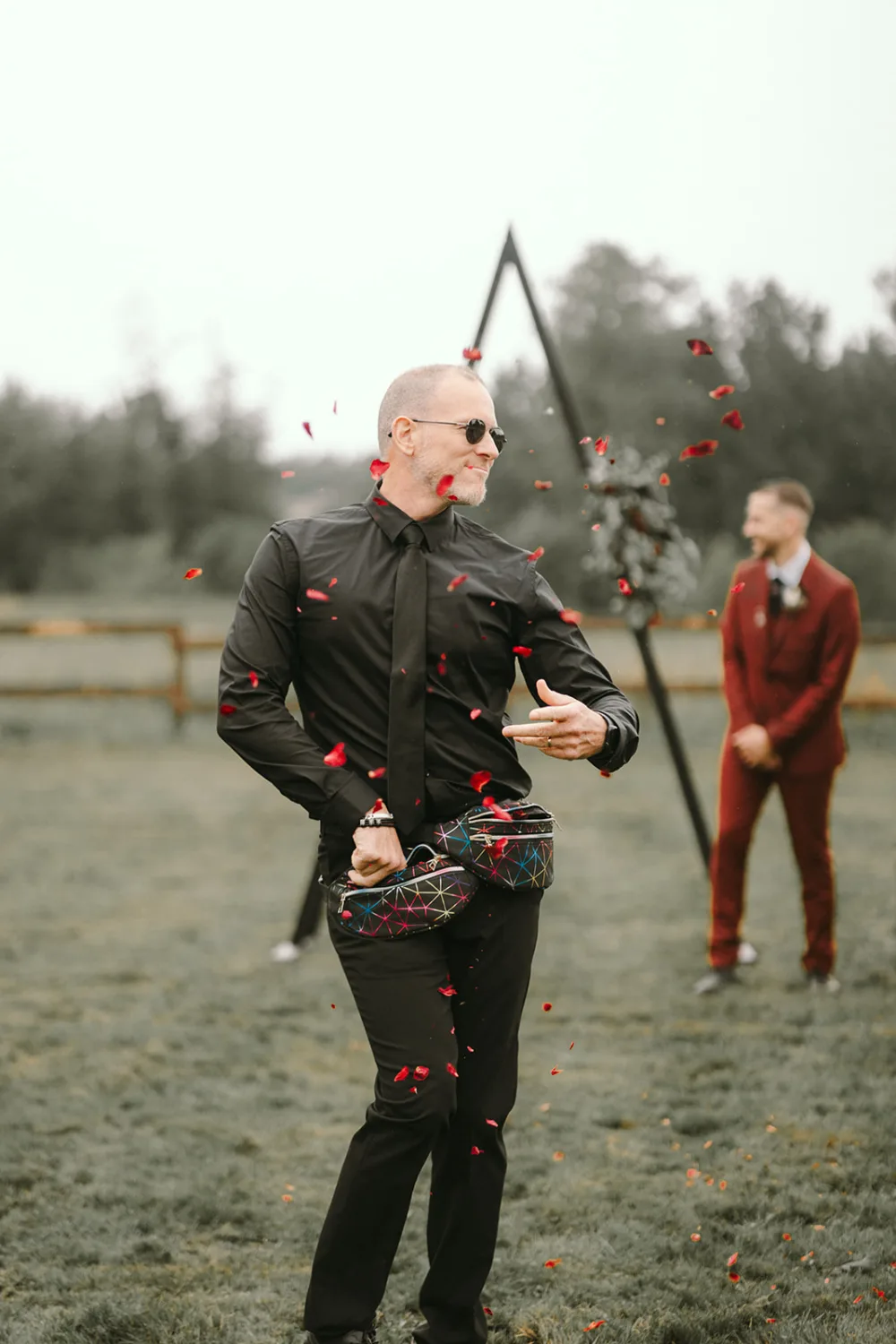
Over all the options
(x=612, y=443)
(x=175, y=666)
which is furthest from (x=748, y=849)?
(x=175, y=666)

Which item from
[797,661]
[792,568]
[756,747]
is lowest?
[756,747]

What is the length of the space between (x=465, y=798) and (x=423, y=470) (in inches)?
27.7

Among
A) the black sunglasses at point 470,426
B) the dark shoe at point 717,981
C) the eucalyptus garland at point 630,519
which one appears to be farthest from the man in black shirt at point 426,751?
the eucalyptus garland at point 630,519

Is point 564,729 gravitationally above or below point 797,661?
above

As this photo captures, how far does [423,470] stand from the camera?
3105mm

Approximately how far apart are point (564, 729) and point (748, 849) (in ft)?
12.9

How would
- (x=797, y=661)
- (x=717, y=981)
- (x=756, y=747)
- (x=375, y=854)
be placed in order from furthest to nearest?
(x=717, y=981), (x=797, y=661), (x=756, y=747), (x=375, y=854)

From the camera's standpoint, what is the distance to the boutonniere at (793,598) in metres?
6.43

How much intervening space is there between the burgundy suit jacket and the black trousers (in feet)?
11.3

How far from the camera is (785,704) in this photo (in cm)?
654

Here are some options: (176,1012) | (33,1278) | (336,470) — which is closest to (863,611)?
(336,470)

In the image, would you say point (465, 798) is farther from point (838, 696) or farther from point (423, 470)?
point (838, 696)

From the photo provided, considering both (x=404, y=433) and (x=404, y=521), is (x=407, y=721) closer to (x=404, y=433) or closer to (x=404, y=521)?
(x=404, y=521)

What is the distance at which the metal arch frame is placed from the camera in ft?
21.1
